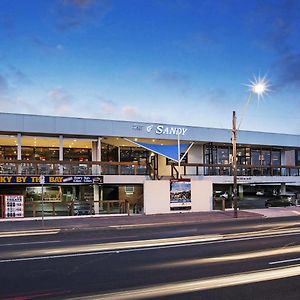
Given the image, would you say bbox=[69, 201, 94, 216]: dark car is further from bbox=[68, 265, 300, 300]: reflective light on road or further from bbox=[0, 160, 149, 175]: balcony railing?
bbox=[68, 265, 300, 300]: reflective light on road

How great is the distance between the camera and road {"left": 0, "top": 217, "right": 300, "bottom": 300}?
24.0 ft

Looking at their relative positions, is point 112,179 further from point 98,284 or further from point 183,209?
point 98,284

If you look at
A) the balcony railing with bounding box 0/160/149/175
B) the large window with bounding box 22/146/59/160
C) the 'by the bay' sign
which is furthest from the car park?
the large window with bounding box 22/146/59/160

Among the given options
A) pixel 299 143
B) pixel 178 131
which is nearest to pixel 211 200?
pixel 178 131

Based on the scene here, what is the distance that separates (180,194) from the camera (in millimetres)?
26453

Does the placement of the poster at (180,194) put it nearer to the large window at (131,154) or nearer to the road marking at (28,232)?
the road marking at (28,232)

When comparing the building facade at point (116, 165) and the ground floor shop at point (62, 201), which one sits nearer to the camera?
the ground floor shop at point (62, 201)

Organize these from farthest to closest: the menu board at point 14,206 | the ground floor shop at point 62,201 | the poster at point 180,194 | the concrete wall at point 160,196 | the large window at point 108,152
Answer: the large window at point 108,152 → the poster at point 180,194 → the concrete wall at point 160,196 → the ground floor shop at point 62,201 → the menu board at point 14,206

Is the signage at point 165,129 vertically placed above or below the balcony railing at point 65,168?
above

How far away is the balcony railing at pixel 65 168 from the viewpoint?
27328mm

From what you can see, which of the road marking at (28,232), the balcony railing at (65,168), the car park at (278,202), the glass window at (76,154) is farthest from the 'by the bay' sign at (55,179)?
the glass window at (76,154)

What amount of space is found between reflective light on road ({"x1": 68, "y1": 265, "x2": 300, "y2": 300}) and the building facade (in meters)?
14.2

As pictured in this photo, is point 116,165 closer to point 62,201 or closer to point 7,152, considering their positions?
point 62,201

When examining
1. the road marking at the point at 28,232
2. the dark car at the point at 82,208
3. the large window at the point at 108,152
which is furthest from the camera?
the large window at the point at 108,152
